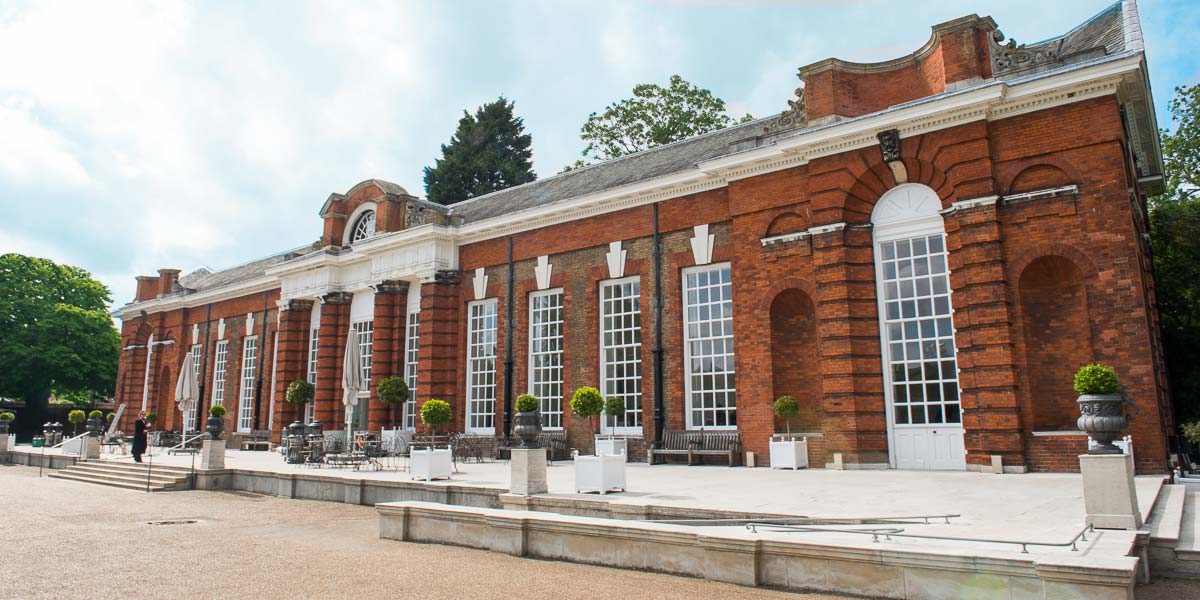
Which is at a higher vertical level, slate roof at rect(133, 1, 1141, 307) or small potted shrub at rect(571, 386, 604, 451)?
slate roof at rect(133, 1, 1141, 307)

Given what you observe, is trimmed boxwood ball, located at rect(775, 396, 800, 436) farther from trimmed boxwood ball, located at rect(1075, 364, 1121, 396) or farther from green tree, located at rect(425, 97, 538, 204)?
green tree, located at rect(425, 97, 538, 204)

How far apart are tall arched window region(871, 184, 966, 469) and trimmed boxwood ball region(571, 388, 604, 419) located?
Result: 6.59 meters

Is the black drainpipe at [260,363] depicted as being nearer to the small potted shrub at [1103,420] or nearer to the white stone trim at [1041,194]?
the white stone trim at [1041,194]

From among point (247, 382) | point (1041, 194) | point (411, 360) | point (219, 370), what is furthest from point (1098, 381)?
point (219, 370)

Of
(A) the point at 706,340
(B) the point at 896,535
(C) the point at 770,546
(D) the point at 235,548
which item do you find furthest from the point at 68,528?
(A) the point at 706,340

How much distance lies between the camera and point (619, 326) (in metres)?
19.0

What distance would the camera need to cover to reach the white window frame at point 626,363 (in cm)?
1825

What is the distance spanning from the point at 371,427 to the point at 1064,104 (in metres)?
20.1

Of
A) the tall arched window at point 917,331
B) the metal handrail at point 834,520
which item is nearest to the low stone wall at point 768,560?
the metal handrail at point 834,520

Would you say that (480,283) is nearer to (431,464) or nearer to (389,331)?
(389,331)

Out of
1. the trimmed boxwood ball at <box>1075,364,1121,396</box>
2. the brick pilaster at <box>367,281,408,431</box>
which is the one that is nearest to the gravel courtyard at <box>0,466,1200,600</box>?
the trimmed boxwood ball at <box>1075,364,1121,396</box>

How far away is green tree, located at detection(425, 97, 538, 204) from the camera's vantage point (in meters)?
43.1

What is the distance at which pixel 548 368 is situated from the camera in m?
20.4

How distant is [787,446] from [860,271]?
3.83 m
